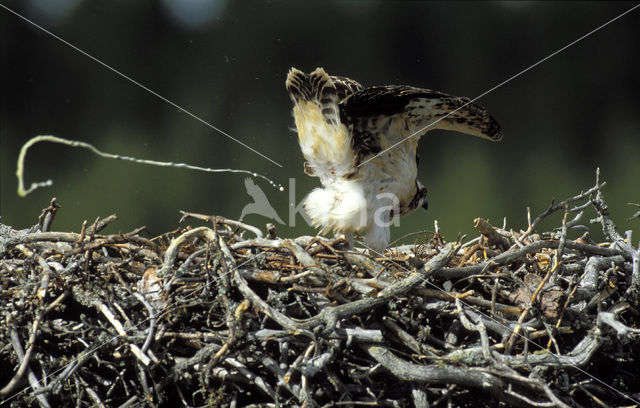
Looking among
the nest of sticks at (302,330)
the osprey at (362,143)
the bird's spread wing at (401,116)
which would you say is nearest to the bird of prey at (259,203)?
the osprey at (362,143)

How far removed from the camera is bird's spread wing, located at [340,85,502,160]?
1510 mm

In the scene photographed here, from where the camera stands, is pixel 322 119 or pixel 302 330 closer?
pixel 302 330

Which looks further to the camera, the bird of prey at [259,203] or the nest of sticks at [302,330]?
the bird of prey at [259,203]

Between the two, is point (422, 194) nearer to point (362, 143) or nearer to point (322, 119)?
point (362, 143)

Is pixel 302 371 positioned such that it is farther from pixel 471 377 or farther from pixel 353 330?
pixel 471 377

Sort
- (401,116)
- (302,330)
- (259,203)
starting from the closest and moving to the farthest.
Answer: (302,330), (401,116), (259,203)

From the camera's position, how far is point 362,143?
71.0 inches

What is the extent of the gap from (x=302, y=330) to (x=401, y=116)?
2.70 feet

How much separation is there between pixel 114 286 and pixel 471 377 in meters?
0.69

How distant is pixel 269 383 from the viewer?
1170mm

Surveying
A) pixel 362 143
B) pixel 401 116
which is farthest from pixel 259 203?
pixel 401 116

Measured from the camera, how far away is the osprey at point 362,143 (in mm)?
1678

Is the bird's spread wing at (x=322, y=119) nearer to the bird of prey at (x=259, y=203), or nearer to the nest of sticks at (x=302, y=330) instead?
the bird of prey at (x=259, y=203)

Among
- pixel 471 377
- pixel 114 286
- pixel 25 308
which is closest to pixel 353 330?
pixel 471 377
